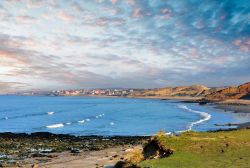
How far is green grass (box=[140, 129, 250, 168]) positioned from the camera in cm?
1812

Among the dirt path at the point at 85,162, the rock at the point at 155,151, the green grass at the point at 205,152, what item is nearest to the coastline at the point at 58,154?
the dirt path at the point at 85,162

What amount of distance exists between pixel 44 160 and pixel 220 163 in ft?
74.6

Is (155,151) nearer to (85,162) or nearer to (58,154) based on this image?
(85,162)

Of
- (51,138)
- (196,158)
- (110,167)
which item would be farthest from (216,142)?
(51,138)

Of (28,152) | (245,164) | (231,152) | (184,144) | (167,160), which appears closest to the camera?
(245,164)

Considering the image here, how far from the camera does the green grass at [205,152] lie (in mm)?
18125

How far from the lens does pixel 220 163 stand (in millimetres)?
18031

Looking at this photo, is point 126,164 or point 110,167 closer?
point 126,164

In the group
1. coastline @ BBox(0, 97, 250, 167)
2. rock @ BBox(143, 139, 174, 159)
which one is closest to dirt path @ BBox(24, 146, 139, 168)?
coastline @ BBox(0, 97, 250, 167)

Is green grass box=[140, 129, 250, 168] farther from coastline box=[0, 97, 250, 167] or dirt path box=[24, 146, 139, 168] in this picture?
coastline box=[0, 97, 250, 167]

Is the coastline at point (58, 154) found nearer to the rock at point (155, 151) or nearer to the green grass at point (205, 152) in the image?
the rock at point (155, 151)

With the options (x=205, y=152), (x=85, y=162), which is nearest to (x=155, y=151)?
(x=205, y=152)

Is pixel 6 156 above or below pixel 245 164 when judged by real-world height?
below

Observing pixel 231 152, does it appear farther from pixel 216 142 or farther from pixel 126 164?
pixel 126 164
